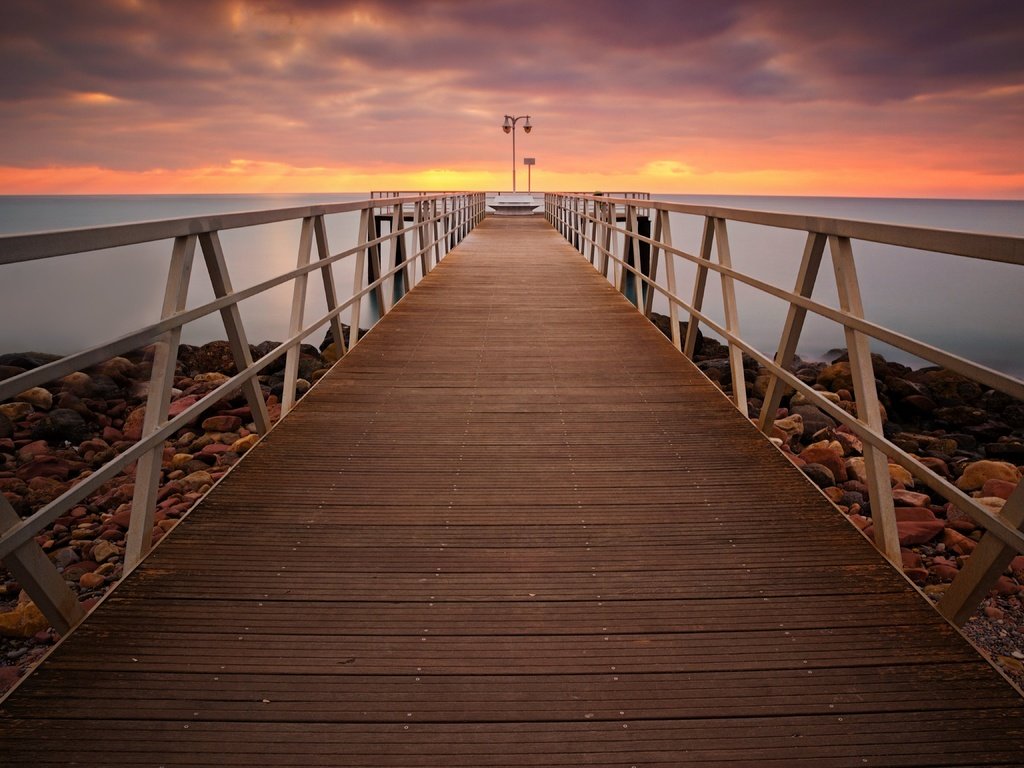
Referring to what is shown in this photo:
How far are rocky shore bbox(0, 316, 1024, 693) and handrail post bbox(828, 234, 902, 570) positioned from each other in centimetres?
33

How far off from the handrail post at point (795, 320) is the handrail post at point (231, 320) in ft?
8.26

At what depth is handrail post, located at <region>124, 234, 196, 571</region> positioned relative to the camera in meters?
2.55

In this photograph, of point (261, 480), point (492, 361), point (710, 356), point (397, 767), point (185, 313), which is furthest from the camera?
point (710, 356)

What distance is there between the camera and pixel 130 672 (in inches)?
79.0

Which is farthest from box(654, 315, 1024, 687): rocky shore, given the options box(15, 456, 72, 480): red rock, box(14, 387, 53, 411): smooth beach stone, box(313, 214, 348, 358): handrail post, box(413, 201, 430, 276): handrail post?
box(14, 387, 53, 411): smooth beach stone

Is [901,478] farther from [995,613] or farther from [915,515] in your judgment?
[995,613]

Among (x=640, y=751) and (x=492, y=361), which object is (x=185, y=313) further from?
(x=492, y=361)

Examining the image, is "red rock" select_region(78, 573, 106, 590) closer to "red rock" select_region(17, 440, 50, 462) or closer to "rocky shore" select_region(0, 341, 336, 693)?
"rocky shore" select_region(0, 341, 336, 693)

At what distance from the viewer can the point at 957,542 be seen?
5074 millimetres

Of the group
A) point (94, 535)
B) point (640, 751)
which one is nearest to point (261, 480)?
point (640, 751)

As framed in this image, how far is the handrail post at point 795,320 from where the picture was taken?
337 centimetres

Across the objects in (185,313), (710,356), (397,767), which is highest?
(185,313)

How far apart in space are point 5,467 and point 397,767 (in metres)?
7.77

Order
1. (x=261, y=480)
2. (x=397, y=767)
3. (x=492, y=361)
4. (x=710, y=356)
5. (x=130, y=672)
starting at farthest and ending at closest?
(x=710, y=356), (x=492, y=361), (x=261, y=480), (x=130, y=672), (x=397, y=767)
